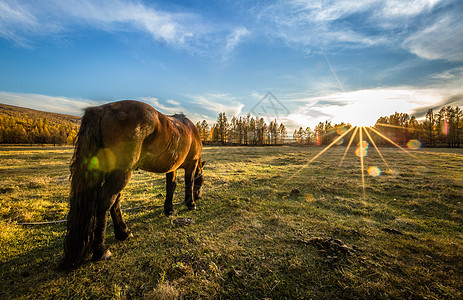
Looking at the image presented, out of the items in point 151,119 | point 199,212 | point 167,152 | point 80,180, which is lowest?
point 199,212

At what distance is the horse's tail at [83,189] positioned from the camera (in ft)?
8.88

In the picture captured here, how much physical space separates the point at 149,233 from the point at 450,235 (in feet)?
23.9

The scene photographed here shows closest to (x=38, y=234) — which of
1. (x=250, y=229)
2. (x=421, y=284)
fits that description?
(x=250, y=229)

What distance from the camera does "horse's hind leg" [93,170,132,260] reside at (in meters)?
2.87

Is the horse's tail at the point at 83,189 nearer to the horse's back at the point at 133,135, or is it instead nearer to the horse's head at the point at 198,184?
the horse's back at the point at 133,135

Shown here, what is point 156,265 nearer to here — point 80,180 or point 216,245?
point 216,245

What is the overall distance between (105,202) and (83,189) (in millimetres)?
398

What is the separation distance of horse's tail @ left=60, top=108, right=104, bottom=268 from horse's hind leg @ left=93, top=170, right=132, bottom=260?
0.34ft

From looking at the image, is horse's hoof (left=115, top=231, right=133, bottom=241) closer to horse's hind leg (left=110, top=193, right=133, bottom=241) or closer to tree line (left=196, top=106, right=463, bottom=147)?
horse's hind leg (left=110, top=193, right=133, bottom=241)

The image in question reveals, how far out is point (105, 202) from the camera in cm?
288

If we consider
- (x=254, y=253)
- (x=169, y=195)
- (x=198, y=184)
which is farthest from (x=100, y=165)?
(x=198, y=184)

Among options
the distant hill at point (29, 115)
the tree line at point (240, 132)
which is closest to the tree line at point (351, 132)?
the tree line at point (240, 132)

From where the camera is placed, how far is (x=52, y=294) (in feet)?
7.53

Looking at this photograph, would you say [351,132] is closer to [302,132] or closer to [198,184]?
[302,132]
